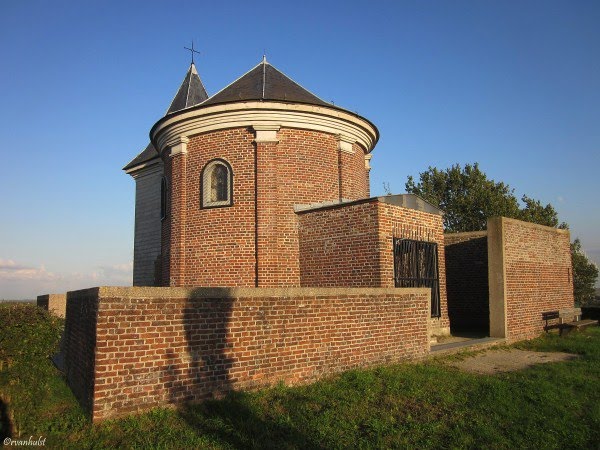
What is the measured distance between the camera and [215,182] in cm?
1434

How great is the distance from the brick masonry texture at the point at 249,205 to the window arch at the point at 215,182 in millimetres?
173

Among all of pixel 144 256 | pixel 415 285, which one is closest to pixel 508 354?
pixel 415 285

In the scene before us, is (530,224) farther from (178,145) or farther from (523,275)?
(178,145)

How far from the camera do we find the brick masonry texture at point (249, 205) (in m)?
13.2

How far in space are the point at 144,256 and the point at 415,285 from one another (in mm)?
11222

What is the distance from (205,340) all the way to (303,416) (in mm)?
1633

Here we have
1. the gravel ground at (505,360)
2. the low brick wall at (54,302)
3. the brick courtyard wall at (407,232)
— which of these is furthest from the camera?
the low brick wall at (54,302)

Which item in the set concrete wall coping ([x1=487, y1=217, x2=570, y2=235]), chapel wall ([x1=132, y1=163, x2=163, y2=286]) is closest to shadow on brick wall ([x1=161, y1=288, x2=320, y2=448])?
concrete wall coping ([x1=487, y1=217, x2=570, y2=235])

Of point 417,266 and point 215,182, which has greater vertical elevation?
point 215,182

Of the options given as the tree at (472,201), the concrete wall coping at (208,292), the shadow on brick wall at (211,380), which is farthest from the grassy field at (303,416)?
the tree at (472,201)

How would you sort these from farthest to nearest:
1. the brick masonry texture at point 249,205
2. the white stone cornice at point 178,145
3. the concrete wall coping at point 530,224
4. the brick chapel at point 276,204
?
1. the white stone cornice at point 178,145
2. the concrete wall coping at point 530,224
3. the brick masonry texture at point 249,205
4. the brick chapel at point 276,204

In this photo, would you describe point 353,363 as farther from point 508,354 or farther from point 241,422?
point 508,354

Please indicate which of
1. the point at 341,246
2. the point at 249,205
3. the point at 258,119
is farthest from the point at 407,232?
the point at 258,119

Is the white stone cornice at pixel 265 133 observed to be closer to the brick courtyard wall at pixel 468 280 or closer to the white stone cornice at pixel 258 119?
the white stone cornice at pixel 258 119
